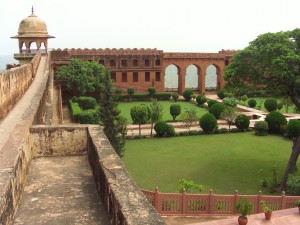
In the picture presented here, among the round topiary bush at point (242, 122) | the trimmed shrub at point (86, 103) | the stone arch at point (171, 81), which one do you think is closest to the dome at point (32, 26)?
the trimmed shrub at point (86, 103)

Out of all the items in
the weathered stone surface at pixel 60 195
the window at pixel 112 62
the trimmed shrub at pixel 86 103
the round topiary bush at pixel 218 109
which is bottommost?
the round topiary bush at pixel 218 109

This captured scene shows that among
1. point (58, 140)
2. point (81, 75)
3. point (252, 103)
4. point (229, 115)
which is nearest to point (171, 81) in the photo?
point (252, 103)

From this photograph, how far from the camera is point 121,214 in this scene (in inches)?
120

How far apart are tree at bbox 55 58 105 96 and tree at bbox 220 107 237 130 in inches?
413

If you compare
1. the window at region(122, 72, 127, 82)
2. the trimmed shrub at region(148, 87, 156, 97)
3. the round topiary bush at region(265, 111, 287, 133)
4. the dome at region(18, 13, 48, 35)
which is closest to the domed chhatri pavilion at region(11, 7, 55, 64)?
the dome at region(18, 13, 48, 35)

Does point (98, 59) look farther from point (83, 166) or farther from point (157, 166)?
point (83, 166)

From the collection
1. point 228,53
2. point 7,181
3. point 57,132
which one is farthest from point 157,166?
point 228,53

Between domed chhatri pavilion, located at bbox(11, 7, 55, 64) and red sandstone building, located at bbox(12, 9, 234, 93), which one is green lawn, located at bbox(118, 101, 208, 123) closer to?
red sandstone building, located at bbox(12, 9, 234, 93)

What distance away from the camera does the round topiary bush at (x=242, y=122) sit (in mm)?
21881

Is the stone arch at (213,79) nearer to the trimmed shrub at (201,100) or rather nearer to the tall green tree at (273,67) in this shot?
the trimmed shrub at (201,100)

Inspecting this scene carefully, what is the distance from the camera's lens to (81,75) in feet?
96.0

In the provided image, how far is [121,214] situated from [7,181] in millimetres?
1150

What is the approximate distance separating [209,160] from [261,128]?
242 inches

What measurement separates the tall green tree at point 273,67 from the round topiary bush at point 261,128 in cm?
712
